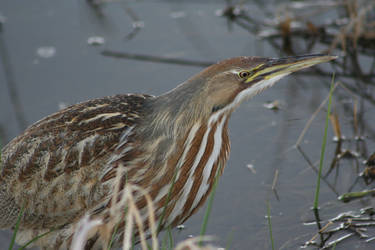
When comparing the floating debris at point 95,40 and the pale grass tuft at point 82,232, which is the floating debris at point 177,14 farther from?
the pale grass tuft at point 82,232

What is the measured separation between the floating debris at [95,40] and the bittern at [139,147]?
239cm

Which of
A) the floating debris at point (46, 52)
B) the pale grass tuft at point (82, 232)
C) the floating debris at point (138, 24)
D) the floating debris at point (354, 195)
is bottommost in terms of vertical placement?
the floating debris at point (354, 195)

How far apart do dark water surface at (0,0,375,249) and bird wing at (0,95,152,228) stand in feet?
2.00

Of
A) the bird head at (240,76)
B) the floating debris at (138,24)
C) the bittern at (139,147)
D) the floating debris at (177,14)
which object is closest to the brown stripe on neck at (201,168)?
the bittern at (139,147)

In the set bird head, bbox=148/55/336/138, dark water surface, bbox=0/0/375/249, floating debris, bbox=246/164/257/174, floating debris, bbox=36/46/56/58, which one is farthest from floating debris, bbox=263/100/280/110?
floating debris, bbox=36/46/56/58

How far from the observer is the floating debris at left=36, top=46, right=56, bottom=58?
5578 mm

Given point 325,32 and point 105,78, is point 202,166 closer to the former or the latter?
point 105,78

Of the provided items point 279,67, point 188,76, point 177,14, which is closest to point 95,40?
point 177,14

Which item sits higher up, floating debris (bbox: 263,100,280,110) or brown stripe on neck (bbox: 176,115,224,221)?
floating debris (bbox: 263,100,280,110)

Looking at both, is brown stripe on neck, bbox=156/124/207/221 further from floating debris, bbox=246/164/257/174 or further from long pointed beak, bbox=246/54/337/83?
floating debris, bbox=246/164/257/174

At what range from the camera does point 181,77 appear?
520 cm

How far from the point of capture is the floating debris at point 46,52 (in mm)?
5578

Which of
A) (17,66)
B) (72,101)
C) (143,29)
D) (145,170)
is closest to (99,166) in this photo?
(145,170)

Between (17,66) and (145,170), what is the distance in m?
2.62
